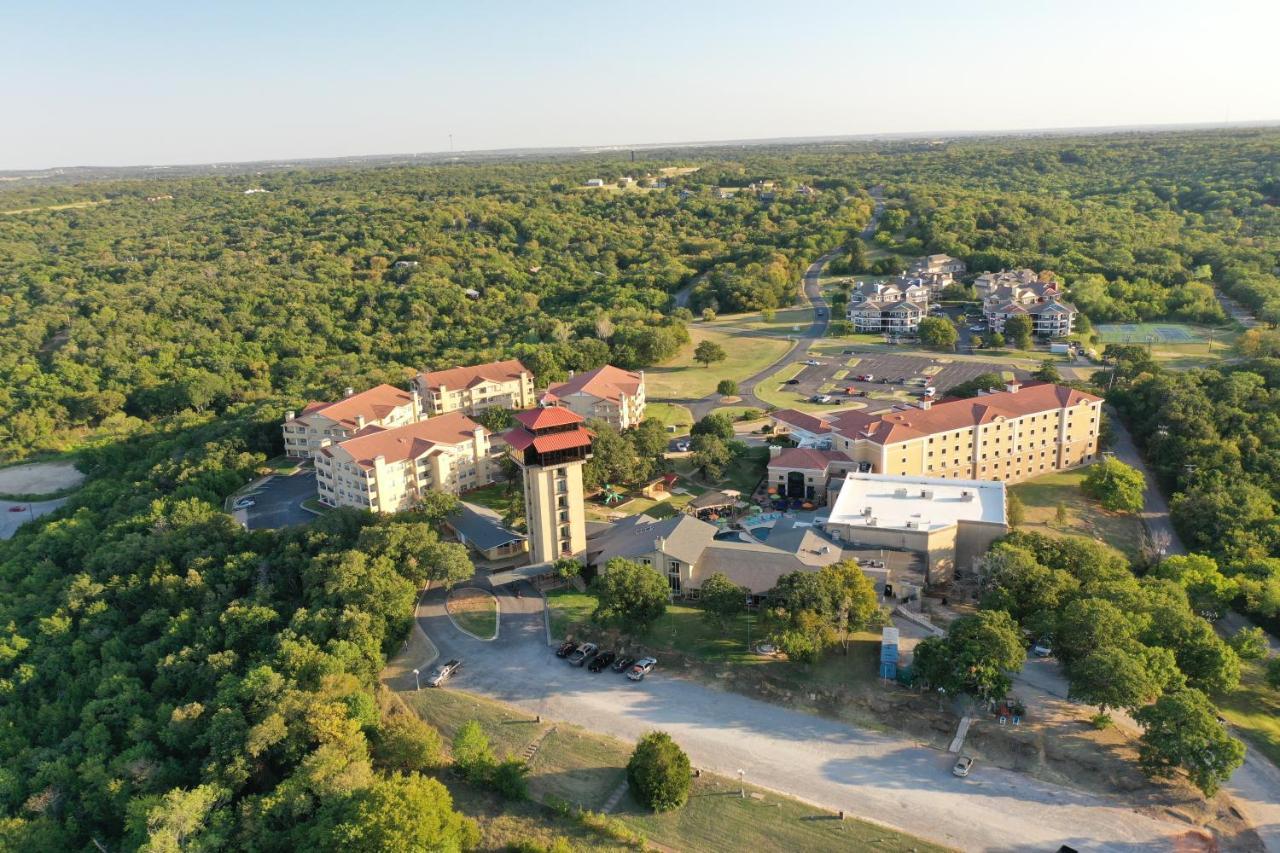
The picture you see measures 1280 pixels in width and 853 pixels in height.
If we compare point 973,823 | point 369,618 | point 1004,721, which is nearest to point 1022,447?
point 1004,721

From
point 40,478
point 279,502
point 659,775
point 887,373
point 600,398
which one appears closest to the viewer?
point 659,775

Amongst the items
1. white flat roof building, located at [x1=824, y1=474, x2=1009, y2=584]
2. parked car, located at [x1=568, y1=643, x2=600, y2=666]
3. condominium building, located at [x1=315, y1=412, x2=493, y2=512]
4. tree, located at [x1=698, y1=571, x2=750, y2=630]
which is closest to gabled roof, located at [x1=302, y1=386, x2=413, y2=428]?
condominium building, located at [x1=315, y1=412, x2=493, y2=512]

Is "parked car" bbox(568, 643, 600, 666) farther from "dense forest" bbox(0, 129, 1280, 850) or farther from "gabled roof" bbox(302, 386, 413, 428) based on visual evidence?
"gabled roof" bbox(302, 386, 413, 428)

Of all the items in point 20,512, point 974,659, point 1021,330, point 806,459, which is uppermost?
point 1021,330

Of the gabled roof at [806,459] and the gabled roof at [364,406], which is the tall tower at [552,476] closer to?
the gabled roof at [806,459]

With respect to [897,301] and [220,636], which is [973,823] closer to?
[220,636]

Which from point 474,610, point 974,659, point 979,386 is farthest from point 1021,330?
point 474,610

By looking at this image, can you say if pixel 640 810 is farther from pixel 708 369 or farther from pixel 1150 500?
pixel 708 369

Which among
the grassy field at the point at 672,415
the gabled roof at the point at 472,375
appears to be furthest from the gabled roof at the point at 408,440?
the grassy field at the point at 672,415
